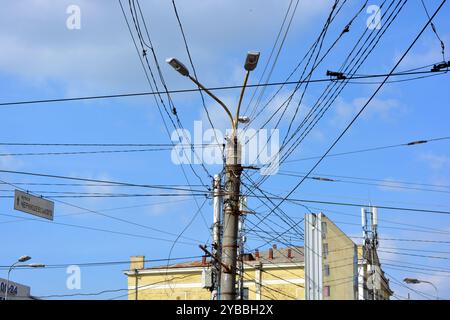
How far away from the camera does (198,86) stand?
19781mm

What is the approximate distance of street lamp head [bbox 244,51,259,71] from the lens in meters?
17.3

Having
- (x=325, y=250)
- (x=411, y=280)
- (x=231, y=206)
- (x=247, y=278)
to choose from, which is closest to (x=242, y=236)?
(x=231, y=206)

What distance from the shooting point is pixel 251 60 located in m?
17.4

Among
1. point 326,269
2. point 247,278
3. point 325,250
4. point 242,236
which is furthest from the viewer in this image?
point 247,278

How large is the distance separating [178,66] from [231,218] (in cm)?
513

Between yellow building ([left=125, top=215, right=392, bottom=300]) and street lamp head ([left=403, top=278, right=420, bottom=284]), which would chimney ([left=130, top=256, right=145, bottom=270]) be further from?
street lamp head ([left=403, top=278, right=420, bottom=284])

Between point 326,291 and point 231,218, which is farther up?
point 231,218

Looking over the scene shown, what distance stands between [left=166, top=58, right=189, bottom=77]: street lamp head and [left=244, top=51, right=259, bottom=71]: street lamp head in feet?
4.62

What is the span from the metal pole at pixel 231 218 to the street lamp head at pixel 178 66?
3788mm

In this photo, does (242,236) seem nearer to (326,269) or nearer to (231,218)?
(231,218)

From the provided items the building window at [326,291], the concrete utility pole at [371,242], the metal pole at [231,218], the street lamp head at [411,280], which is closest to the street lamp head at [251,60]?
the metal pole at [231,218]
